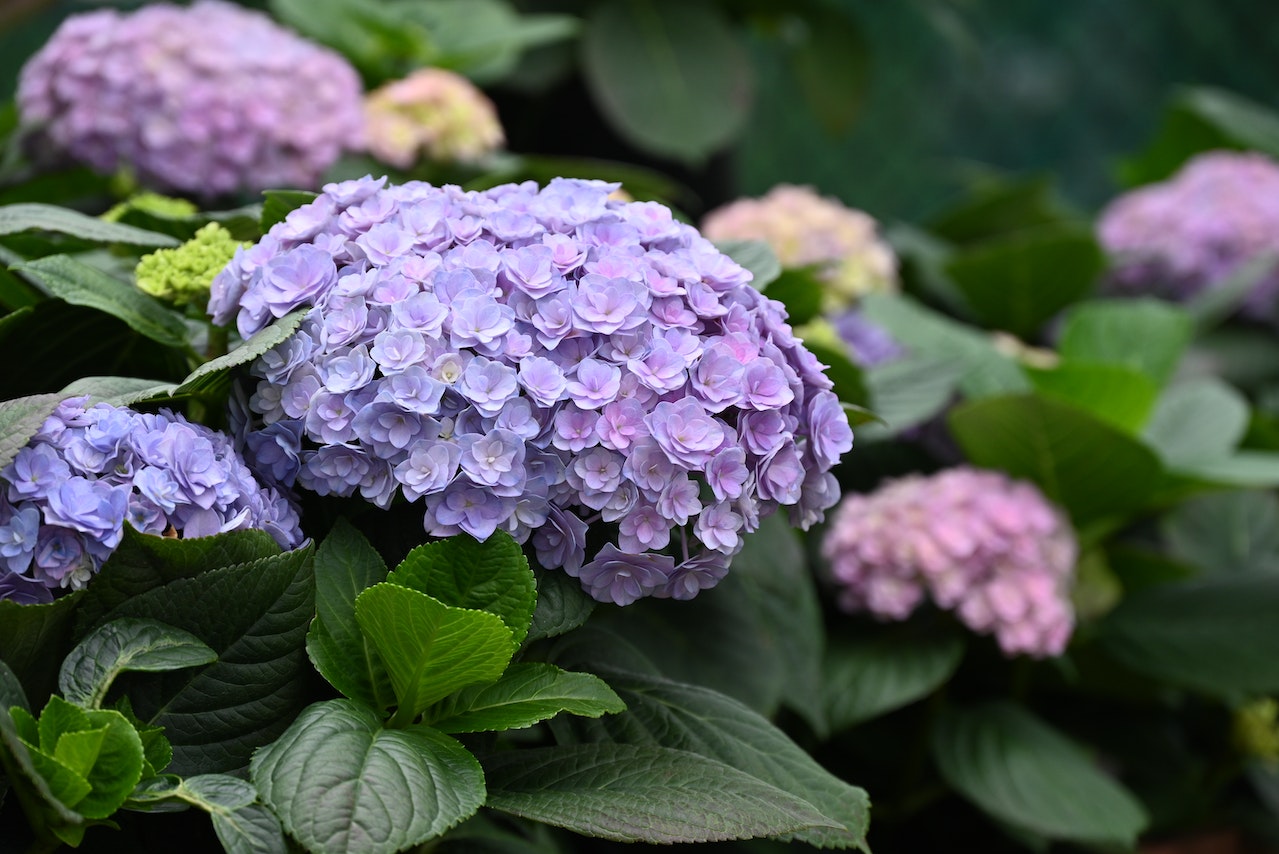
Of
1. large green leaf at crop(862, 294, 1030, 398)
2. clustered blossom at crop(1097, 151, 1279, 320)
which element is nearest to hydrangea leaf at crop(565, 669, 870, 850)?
large green leaf at crop(862, 294, 1030, 398)

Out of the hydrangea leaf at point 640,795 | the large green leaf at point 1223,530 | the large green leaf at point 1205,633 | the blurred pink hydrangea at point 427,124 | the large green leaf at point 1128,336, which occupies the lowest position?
the large green leaf at point 1223,530

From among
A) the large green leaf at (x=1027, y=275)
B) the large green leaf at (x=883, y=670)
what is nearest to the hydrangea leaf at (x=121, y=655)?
the large green leaf at (x=883, y=670)

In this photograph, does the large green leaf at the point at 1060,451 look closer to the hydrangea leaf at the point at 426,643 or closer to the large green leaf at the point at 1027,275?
the large green leaf at the point at 1027,275

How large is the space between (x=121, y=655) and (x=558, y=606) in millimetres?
231

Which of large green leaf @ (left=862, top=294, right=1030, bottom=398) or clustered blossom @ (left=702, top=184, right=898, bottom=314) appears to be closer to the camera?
large green leaf @ (left=862, top=294, right=1030, bottom=398)

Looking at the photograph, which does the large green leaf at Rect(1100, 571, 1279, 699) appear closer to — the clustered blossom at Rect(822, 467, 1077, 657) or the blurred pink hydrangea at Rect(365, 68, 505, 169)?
the clustered blossom at Rect(822, 467, 1077, 657)

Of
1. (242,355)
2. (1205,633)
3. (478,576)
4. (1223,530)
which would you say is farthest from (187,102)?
(1223,530)

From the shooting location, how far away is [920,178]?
430 centimetres

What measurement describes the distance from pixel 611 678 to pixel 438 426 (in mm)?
241

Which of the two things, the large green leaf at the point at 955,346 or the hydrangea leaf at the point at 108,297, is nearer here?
the hydrangea leaf at the point at 108,297

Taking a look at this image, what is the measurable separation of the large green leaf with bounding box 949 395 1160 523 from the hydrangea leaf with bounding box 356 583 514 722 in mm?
821

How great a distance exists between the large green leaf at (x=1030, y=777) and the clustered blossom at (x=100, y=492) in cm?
90

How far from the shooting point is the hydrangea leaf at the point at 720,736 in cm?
80

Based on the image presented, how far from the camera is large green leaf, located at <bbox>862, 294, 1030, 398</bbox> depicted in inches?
58.6
